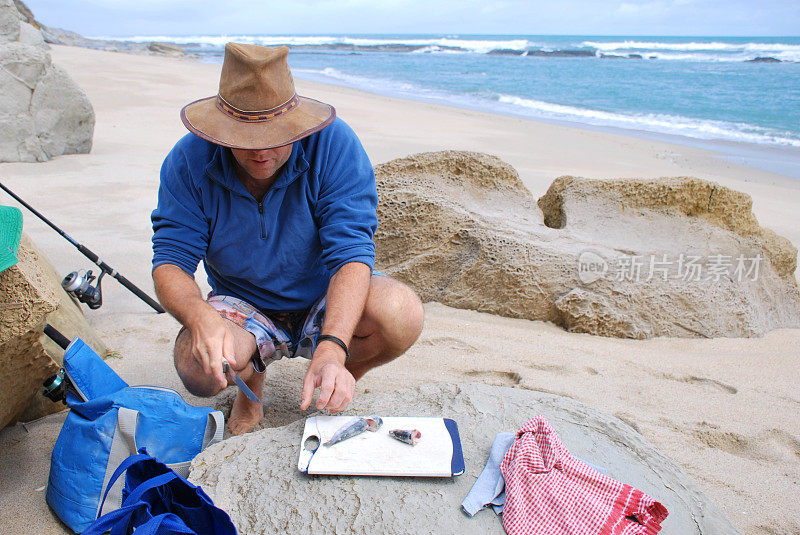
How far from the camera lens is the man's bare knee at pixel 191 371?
2.24m

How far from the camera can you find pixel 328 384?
1970 mm

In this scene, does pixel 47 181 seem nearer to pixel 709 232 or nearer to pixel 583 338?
pixel 583 338

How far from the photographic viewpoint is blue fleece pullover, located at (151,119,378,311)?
7.60 ft

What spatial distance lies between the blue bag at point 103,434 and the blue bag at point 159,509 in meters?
0.20

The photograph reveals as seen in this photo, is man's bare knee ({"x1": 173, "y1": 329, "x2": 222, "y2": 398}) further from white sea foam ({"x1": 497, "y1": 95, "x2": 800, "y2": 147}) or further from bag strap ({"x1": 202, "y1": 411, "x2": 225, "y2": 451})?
white sea foam ({"x1": 497, "y1": 95, "x2": 800, "y2": 147})

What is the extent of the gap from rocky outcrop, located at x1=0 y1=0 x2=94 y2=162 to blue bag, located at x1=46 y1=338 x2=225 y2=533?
5327 millimetres

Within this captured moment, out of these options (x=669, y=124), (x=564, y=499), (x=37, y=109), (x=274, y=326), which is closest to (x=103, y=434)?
(x=274, y=326)

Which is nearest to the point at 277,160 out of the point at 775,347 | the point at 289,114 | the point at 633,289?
the point at 289,114

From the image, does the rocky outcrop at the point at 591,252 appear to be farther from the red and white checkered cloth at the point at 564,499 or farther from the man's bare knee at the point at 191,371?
the red and white checkered cloth at the point at 564,499

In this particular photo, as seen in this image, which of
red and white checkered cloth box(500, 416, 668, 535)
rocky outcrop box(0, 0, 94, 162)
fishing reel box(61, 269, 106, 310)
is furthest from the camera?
rocky outcrop box(0, 0, 94, 162)

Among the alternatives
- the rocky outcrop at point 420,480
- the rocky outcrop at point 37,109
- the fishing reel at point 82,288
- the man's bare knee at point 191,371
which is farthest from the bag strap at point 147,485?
the rocky outcrop at point 37,109

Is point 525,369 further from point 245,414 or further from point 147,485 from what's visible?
point 147,485

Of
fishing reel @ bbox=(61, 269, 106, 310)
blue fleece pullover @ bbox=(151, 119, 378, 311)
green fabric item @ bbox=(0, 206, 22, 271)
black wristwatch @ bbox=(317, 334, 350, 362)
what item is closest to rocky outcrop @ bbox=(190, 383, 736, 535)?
black wristwatch @ bbox=(317, 334, 350, 362)

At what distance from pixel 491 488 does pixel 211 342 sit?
1013 millimetres
